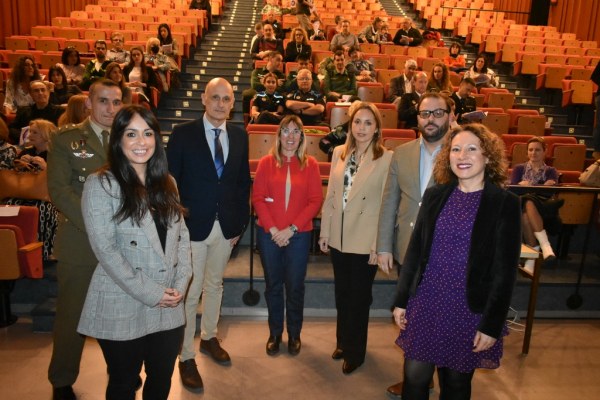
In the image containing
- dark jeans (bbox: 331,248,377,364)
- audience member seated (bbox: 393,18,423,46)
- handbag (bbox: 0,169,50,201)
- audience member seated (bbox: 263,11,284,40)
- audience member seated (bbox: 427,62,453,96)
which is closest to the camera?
dark jeans (bbox: 331,248,377,364)

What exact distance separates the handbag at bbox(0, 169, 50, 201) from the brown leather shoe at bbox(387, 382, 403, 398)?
287 cm

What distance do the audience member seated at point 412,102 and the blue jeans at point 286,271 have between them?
3.58m

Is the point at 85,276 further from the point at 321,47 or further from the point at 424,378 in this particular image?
the point at 321,47

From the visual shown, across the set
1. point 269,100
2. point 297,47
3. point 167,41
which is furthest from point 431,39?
point 269,100

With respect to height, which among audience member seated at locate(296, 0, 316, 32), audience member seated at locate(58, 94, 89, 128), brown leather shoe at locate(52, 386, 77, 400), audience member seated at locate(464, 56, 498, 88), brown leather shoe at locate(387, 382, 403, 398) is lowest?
brown leather shoe at locate(387, 382, 403, 398)

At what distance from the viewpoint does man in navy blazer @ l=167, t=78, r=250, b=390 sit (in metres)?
2.98

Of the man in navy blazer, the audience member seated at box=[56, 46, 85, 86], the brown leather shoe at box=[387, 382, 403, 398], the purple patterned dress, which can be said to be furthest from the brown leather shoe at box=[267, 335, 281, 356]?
the audience member seated at box=[56, 46, 85, 86]

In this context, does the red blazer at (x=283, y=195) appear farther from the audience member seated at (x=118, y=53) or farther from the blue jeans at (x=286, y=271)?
the audience member seated at (x=118, y=53)

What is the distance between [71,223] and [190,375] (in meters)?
1.11

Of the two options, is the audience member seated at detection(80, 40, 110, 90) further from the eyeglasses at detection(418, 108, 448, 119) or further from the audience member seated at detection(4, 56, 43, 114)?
the eyeglasses at detection(418, 108, 448, 119)

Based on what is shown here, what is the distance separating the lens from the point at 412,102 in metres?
6.46

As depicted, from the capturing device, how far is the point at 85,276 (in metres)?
2.63

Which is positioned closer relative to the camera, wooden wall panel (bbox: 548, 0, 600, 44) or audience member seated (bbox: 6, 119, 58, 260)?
audience member seated (bbox: 6, 119, 58, 260)

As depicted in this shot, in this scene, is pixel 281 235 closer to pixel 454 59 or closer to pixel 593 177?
pixel 593 177
